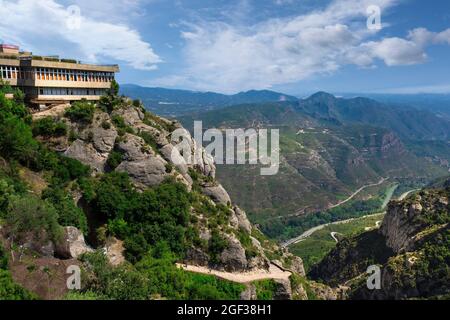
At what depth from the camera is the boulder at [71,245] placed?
42438mm

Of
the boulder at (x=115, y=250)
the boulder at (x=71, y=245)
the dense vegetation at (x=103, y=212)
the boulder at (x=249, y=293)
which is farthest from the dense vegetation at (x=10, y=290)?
the boulder at (x=249, y=293)

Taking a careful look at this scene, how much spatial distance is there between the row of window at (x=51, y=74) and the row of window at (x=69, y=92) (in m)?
1.58

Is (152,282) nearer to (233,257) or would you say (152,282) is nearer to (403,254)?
(233,257)

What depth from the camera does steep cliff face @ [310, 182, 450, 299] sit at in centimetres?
8581

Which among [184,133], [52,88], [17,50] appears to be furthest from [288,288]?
[17,50]

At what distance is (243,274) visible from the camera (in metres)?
56.4

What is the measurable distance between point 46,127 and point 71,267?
24519mm

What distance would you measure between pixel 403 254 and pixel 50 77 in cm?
7864

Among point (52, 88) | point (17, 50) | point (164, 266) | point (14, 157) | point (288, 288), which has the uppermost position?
point (17, 50)

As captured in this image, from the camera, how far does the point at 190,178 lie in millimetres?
67375

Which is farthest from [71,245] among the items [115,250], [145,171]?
[145,171]

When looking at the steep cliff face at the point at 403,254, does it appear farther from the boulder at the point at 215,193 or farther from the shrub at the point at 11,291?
the shrub at the point at 11,291

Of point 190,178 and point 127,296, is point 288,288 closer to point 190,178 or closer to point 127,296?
point 190,178
